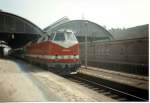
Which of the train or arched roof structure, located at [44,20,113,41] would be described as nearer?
the train

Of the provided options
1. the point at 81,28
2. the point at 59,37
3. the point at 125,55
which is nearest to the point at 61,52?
the point at 59,37

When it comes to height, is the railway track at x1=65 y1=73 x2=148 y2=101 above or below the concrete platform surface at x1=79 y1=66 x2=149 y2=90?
below

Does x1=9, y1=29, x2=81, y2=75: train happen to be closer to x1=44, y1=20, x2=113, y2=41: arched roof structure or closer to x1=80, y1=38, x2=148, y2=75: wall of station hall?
x1=80, y1=38, x2=148, y2=75: wall of station hall

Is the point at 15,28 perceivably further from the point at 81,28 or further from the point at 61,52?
the point at 61,52

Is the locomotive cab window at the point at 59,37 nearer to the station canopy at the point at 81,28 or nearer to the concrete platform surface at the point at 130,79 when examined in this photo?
the concrete platform surface at the point at 130,79

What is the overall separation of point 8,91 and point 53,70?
6.70 meters

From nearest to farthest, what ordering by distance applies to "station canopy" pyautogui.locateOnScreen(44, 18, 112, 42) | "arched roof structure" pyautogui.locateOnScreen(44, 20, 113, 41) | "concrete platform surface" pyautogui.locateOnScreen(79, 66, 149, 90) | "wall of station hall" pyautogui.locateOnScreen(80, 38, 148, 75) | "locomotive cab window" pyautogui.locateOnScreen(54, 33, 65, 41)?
"concrete platform surface" pyautogui.locateOnScreen(79, 66, 149, 90) → "locomotive cab window" pyautogui.locateOnScreen(54, 33, 65, 41) → "wall of station hall" pyautogui.locateOnScreen(80, 38, 148, 75) → "arched roof structure" pyautogui.locateOnScreen(44, 20, 113, 41) → "station canopy" pyautogui.locateOnScreen(44, 18, 112, 42)

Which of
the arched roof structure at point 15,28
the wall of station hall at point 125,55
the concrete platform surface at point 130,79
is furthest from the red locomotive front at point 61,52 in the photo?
the arched roof structure at point 15,28

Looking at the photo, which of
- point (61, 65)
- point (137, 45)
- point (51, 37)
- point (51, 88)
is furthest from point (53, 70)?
point (137, 45)

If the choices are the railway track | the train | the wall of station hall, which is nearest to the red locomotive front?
the train

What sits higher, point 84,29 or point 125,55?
point 84,29

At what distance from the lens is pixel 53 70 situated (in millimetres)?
15711

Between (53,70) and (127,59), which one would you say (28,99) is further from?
(127,59)

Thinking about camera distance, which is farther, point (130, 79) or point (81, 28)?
point (81, 28)
